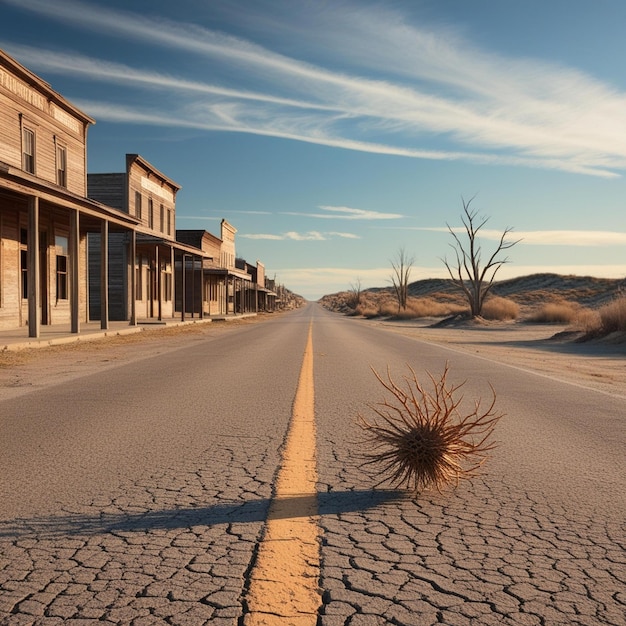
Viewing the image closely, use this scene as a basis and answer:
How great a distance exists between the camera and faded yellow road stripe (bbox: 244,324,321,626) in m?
2.23

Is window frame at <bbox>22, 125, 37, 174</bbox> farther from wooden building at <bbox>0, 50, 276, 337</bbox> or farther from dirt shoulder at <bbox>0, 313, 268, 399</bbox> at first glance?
dirt shoulder at <bbox>0, 313, 268, 399</bbox>

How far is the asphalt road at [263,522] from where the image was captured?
2.32 meters

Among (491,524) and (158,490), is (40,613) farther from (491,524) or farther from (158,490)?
(491,524)

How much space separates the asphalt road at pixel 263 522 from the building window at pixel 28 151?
16.3m

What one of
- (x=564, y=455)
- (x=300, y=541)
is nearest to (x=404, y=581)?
(x=300, y=541)

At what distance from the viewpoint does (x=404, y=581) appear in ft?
8.27

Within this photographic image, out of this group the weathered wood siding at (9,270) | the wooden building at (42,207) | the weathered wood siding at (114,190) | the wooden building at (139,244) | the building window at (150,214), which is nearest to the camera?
the wooden building at (42,207)

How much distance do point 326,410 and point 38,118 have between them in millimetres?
18661

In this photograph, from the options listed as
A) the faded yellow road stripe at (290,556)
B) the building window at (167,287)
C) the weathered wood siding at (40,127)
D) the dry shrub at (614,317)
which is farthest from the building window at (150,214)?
the faded yellow road stripe at (290,556)

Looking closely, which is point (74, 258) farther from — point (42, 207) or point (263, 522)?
point (263, 522)

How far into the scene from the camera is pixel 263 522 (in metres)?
3.18

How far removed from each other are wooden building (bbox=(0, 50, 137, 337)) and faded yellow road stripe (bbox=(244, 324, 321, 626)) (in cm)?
1287

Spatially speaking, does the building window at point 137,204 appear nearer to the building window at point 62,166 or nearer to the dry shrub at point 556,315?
the building window at point 62,166

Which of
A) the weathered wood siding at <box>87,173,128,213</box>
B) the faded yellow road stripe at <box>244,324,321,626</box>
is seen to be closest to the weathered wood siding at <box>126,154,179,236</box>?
the weathered wood siding at <box>87,173,128,213</box>
